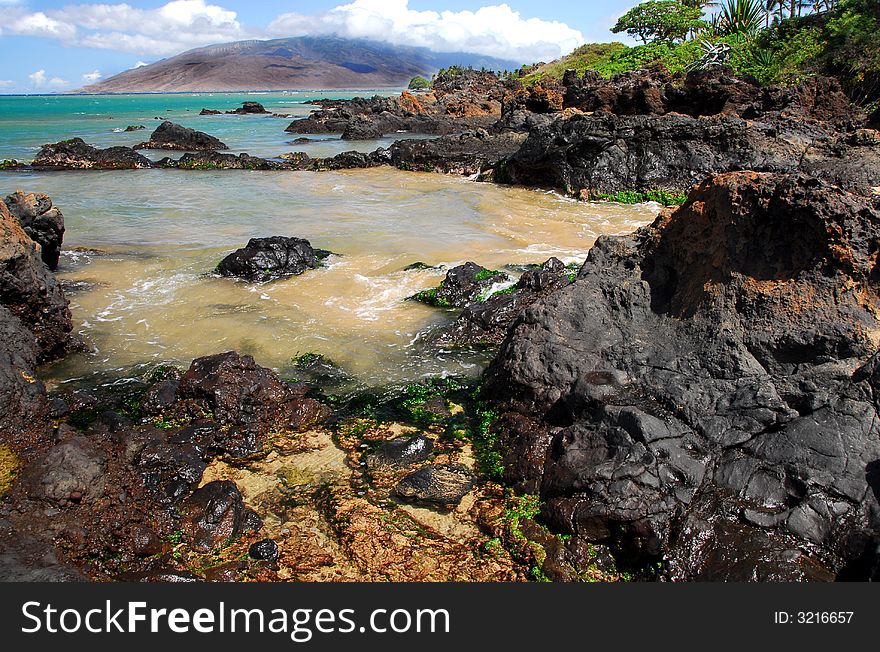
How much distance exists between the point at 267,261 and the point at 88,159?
869 inches

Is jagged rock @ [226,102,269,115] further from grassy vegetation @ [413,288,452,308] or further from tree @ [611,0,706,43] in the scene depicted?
grassy vegetation @ [413,288,452,308]

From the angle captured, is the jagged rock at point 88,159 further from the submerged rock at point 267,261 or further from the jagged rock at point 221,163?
the submerged rock at point 267,261

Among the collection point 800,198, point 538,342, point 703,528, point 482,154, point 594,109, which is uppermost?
point 594,109

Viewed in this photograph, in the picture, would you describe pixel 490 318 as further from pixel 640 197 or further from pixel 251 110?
pixel 251 110

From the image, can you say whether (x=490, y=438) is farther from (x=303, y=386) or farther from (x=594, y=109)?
(x=594, y=109)

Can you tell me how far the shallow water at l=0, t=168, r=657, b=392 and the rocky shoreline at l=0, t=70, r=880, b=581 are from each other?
91cm

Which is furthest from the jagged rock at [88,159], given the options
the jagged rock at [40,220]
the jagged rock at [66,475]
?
the jagged rock at [66,475]

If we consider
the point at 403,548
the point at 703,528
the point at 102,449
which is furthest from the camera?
the point at 102,449

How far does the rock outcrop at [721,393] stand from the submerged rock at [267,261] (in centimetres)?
624

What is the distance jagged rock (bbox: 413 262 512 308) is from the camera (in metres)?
9.70

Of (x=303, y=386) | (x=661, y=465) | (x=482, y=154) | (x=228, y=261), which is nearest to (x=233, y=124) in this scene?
Answer: (x=482, y=154)

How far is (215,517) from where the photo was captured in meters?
4.67

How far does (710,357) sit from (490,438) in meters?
2.15

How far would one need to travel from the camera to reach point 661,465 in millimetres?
4449
